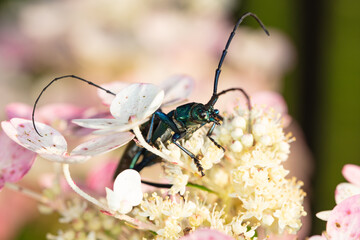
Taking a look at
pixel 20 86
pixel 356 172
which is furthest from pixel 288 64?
pixel 356 172

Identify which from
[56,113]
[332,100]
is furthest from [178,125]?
[332,100]

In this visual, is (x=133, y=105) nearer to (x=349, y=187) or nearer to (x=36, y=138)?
(x=36, y=138)

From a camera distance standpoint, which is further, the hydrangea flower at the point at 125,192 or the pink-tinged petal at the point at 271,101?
the pink-tinged petal at the point at 271,101

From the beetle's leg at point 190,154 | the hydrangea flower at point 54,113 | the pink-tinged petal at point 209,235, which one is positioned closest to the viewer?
the pink-tinged petal at point 209,235

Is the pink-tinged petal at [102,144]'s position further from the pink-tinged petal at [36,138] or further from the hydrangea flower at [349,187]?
the hydrangea flower at [349,187]

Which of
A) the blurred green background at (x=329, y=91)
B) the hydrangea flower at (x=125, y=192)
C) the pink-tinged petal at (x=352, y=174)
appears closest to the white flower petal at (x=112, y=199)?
the hydrangea flower at (x=125, y=192)

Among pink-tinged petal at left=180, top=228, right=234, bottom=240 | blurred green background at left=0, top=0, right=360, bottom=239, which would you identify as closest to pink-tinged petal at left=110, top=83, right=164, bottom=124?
pink-tinged petal at left=180, top=228, right=234, bottom=240
